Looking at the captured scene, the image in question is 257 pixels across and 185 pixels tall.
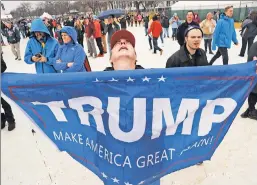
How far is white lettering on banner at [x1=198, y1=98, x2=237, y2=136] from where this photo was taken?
1694 millimetres

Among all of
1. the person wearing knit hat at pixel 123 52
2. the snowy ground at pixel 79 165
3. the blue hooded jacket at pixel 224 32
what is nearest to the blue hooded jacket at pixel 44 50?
the snowy ground at pixel 79 165

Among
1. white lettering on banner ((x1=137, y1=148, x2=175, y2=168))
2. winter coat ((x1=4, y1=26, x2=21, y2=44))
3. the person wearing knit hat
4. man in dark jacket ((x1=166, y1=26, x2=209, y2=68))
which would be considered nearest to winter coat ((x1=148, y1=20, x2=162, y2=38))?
winter coat ((x1=4, y1=26, x2=21, y2=44))

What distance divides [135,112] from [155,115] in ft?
0.48

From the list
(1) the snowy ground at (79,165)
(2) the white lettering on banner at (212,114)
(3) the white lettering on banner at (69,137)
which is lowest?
(1) the snowy ground at (79,165)

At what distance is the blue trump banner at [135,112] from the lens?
157 cm

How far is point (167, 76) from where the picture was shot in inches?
61.3

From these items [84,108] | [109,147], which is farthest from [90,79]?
[109,147]

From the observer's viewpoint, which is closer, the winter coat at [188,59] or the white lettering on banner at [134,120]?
the white lettering on banner at [134,120]

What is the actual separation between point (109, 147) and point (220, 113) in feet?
2.65

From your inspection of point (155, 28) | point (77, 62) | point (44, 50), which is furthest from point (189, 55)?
point (155, 28)

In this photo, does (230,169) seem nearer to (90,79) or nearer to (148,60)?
(90,79)

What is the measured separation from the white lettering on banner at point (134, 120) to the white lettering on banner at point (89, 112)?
0.23ft

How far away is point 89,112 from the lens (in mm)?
1652

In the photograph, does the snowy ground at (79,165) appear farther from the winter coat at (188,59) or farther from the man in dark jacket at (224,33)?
the man in dark jacket at (224,33)
